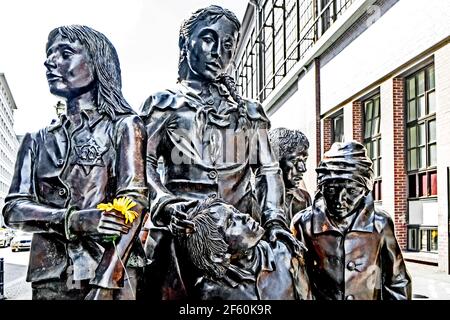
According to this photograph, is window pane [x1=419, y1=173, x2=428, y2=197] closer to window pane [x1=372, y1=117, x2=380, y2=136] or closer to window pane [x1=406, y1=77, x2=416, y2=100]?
window pane [x1=406, y1=77, x2=416, y2=100]

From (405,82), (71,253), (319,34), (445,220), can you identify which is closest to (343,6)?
(319,34)

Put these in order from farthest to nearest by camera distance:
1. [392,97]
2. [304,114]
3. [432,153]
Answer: [304,114] → [392,97] → [432,153]

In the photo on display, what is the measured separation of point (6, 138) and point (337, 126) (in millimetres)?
10452

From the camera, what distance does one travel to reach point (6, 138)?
3.07 m

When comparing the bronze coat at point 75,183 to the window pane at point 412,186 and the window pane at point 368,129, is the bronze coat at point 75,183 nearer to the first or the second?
the window pane at point 412,186

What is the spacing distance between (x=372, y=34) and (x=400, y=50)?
3.69 ft

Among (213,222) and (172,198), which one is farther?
(172,198)

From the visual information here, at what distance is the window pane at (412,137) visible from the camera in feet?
32.9

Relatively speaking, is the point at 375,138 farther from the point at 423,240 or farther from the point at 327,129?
the point at 423,240

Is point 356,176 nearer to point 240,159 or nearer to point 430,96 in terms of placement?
point 240,159

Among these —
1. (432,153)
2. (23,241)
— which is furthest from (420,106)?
(23,241)

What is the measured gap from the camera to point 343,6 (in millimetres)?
12086

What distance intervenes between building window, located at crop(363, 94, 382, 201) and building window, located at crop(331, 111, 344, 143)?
0.90m

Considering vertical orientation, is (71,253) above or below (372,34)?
below
